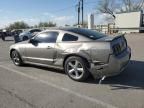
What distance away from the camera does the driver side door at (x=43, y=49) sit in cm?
746

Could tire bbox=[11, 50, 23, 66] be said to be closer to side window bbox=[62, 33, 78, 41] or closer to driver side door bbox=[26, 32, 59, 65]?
driver side door bbox=[26, 32, 59, 65]

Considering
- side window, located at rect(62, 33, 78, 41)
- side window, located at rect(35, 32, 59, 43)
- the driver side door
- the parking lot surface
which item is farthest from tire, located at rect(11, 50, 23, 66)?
side window, located at rect(62, 33, 78, 41)

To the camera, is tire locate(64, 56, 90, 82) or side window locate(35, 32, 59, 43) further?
side window locate(35, 32, 59, 43)

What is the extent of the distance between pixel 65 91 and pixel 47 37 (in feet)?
7.98

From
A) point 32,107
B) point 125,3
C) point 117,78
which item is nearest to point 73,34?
point 117,78

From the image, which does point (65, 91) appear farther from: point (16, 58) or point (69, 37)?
point (16, 58)

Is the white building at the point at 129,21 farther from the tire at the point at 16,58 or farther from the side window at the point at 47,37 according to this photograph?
the side window at the point at 47,37

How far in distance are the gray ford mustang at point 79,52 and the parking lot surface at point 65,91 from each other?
35 cm

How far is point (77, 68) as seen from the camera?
672 centimetres

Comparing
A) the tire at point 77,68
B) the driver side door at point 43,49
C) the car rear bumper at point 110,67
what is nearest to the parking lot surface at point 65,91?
the tire at point 77,68

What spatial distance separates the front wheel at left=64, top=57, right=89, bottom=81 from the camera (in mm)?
6538

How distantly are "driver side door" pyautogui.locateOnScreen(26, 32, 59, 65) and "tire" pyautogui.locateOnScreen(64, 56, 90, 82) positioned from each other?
662 mm

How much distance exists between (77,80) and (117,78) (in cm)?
115

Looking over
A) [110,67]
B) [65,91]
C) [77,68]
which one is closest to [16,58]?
[77,68]
